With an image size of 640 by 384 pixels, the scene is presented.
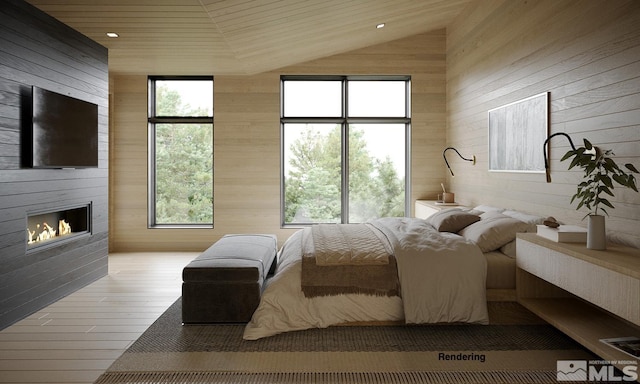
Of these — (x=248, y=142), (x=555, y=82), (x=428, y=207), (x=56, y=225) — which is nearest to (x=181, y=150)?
(x=248, y=142)

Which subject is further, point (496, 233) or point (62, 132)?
point (62, 132)

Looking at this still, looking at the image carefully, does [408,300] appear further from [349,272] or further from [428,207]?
[428,207]

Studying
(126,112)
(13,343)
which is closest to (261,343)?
(13,343)

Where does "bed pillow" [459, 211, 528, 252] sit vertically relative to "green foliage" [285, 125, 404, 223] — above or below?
below

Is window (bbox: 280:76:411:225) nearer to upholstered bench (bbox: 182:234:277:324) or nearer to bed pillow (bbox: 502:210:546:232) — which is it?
bed pillow (bbox: 502:210:546:232)

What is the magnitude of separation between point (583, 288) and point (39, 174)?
13.0 ft

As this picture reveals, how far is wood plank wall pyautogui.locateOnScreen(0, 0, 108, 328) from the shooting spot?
355cm

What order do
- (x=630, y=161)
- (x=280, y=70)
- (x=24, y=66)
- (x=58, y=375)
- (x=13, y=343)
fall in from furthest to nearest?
(x=280, y=70), (x=24, y=66), (x=13, y=343), (x=630, y=161), (x=58, y=375)

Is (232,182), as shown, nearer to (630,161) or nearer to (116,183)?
(116,183)

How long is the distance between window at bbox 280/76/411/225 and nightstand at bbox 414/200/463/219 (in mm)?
291

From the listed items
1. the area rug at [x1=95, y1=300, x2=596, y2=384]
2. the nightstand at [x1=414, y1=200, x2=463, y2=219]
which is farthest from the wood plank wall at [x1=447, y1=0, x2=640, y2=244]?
the area rug at [x1=95, y1=300, x2=596, y2=384]

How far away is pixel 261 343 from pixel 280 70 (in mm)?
4420

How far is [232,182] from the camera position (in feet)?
22.1

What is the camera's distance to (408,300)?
3.32 metres
